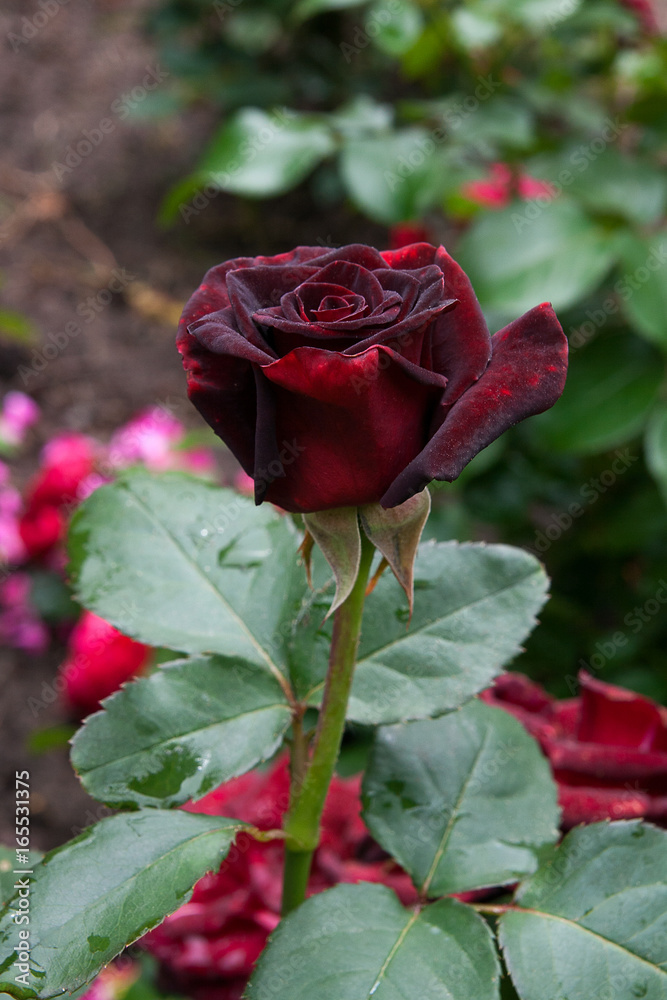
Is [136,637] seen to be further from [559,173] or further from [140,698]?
[559,173]

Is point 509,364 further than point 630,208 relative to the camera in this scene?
No

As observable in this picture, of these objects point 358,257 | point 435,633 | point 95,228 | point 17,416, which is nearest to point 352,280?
point 358,257

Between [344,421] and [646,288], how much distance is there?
78cm

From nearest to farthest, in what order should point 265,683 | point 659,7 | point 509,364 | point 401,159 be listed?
1. point 509,364
2. point 265,683
3. point 401,159
4. point 659,7

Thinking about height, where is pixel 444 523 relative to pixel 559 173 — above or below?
below

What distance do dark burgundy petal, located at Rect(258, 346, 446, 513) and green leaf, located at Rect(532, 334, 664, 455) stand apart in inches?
30.4

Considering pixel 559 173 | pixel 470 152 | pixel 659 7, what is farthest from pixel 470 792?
pixel 659 7

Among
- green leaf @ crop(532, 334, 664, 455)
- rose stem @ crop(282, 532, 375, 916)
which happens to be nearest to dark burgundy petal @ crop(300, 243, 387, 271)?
rose stem @ crop(282, 532, 375, 916)

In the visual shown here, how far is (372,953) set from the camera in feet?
1.20

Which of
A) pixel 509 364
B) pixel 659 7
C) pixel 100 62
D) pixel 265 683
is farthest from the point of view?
pixel 100 62

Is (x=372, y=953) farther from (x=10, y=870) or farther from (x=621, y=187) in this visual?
(x=621, y=187)

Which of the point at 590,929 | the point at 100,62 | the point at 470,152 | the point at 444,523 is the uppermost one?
the point at 100,62

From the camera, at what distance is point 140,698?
0.42 m

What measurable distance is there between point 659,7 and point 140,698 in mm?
2167
